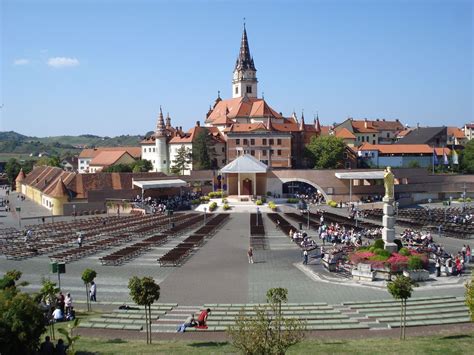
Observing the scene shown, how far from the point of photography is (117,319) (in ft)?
59.4

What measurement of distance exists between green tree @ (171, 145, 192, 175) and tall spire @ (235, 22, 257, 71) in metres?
28.7

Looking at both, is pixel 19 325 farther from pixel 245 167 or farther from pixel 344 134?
pixel 344 134

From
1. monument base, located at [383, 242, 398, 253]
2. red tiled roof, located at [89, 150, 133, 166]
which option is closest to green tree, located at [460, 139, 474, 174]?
monument base, located at [383, 242, 398, 253]

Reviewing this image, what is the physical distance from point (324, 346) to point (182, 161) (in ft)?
243

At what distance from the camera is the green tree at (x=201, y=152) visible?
279 ft

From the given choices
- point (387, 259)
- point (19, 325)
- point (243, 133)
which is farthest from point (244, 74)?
point (19, 325)

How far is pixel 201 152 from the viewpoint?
85.2m

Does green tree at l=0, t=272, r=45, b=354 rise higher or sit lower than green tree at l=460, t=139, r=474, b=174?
lower

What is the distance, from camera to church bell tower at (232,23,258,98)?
108 meters

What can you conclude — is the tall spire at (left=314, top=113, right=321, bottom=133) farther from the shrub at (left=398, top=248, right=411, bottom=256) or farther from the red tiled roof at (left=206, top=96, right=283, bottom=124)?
the shrub at (left=398, top=248, right=411, bottom=256)

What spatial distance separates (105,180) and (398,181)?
129 ft

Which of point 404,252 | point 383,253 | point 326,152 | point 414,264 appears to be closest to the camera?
point 414,264

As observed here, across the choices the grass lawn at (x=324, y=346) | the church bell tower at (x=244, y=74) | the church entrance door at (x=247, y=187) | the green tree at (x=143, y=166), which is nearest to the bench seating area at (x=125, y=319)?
the grass lawn at (x=324, y=346)

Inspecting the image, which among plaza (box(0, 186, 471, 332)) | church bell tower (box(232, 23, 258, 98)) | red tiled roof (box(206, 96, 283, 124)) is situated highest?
church bell tower (box(232, 23, 258, 98))
